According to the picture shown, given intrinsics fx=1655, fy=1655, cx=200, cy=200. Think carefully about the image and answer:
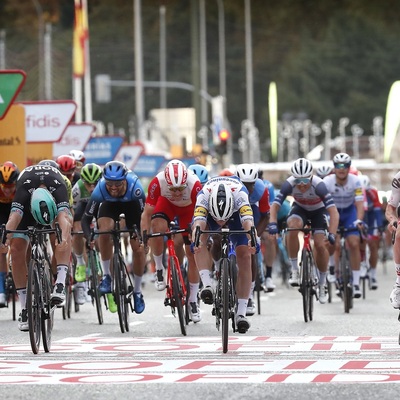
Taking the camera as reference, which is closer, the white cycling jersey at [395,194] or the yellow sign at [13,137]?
the white cycling jersey at [395,194]

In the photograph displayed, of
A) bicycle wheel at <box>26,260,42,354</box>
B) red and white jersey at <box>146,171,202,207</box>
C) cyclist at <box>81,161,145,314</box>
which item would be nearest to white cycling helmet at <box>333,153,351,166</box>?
cyclist at <box>81,161,145,314</box>

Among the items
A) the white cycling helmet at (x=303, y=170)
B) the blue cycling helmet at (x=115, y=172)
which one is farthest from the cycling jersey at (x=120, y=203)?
the white cycling helmet at (x=303, y=170)

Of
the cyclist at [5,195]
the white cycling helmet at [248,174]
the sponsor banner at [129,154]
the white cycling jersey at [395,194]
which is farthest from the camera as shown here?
the sponsor banner at [129,154]

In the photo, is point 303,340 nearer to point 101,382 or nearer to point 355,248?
point 101,382

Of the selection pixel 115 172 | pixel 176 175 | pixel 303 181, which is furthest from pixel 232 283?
pixel 303 181

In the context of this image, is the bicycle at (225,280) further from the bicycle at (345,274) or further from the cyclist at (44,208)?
the bicycle at (345,274)

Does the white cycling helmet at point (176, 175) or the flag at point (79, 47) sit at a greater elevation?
the flag at point (79, 47)

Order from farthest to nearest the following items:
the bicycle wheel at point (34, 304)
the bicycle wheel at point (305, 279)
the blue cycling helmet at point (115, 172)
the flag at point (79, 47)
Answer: the flag at point (79, 47)
the bicycle wheel at point (305, 279)
the blue cycling helmet at point (115, 172)
the bicycle wheel at point (34, 304)

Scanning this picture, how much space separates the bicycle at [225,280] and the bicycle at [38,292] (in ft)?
4.22

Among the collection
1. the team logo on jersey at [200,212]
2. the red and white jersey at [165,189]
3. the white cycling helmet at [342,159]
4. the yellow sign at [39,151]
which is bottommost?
the team logo on jersey at [200,212]

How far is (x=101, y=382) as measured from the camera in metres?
11.1

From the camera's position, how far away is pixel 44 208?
1366 cm

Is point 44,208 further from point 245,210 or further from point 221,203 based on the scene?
point 245,210

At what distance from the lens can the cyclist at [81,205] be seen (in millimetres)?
18766
